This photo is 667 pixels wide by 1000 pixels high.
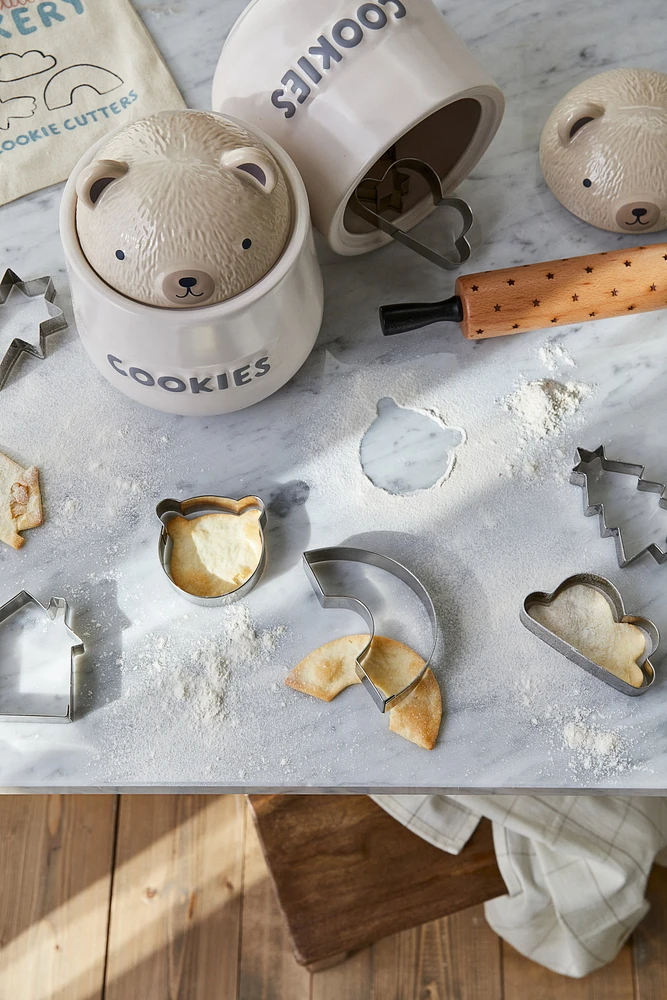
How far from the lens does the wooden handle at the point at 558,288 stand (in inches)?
26.3

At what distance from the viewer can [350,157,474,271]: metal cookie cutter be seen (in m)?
0.66

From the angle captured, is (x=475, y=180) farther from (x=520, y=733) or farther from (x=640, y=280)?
(x=520, y=733)

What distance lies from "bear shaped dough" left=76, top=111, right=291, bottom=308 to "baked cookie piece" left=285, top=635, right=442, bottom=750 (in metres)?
0.25

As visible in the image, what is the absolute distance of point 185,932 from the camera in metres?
1.06

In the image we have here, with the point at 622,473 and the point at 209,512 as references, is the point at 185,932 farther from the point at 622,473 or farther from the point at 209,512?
the point at 622,473

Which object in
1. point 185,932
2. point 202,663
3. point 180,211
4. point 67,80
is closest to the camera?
point 180,211

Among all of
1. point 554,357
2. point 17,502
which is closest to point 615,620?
point 554,357

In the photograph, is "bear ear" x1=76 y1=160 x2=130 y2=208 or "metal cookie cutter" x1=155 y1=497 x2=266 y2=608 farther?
"metal cookie cutter" x1=155 y1=497 x2=266 y2=608

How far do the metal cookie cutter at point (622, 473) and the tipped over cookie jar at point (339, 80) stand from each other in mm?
254

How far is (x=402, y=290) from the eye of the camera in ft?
2.35

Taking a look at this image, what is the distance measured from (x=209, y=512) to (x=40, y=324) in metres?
0.20

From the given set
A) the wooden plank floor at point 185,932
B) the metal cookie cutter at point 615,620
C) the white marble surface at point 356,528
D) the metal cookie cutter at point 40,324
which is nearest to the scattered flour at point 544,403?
the white marble surface at point 356,528

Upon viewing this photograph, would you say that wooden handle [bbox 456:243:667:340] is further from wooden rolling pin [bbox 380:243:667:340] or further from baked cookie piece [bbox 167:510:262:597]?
baked cookie piece [bbox 167:510:262:597]

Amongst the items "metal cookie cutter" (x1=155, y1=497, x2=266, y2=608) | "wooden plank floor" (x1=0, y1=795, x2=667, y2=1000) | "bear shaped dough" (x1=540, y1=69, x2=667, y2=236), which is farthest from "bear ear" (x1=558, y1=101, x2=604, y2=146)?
"wooden plank floor" (x1=0, y1=795, x2=667, y2=1000)
